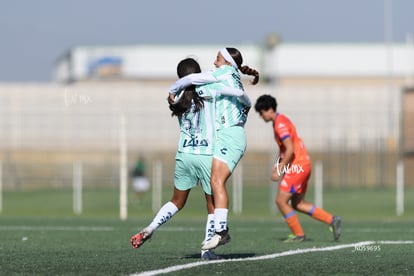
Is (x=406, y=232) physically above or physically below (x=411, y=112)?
below

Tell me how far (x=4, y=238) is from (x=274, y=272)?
21.0 feet

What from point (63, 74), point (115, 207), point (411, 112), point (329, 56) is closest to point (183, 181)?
point (115, 207)

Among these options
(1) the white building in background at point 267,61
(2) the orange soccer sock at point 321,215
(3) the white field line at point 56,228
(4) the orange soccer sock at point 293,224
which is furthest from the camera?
(1) the white building in background at point 267,61

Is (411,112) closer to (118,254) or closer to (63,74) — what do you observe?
(118,254)

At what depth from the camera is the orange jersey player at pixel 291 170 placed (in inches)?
591

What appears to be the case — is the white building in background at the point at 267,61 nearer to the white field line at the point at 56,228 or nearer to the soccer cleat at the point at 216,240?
the white field line at the point at 56,228

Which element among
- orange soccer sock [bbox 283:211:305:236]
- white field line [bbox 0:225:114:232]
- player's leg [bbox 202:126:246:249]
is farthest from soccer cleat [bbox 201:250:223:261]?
white field line [bbox 0:225:114:232]

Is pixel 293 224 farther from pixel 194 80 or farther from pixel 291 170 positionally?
pixel 194 80

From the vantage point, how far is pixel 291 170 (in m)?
15.4

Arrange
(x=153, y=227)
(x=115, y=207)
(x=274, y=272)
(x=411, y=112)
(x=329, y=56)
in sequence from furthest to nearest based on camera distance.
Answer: (x=329, y=56), (x=411, y=112), (x=115, y=207), (x=153, y=227), (x=274, y=272)

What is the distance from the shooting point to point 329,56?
8006 cm

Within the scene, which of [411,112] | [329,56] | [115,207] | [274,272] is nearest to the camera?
[274,272]

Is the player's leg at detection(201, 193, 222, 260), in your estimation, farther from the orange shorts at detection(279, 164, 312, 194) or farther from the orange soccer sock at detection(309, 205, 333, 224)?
the orange soccer sock at detection(309, 205, 333, 224)

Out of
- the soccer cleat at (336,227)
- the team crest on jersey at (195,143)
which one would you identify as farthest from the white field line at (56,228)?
the team crest on jersey at (195,143)
